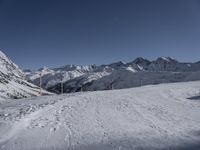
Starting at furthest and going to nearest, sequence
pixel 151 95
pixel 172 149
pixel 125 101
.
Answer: pixel 151 95, pixel 125 101, pixel 172 149

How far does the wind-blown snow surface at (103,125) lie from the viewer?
12.0 meters

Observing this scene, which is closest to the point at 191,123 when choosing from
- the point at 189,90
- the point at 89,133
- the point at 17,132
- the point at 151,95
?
the point at 89,133

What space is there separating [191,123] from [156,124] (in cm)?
248

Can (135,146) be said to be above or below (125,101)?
below

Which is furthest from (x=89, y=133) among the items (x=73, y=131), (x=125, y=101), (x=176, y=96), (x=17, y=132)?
(x=176, y=96)

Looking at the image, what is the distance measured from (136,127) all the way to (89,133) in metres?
2.95

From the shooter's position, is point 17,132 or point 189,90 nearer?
point 17,132

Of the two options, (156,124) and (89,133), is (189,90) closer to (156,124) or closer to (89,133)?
(156,124)

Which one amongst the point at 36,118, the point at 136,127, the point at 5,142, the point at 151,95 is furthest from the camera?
the point at 151,95

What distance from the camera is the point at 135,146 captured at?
1159 cm

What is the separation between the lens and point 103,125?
14891 millimetres

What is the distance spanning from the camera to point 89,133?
532 inches

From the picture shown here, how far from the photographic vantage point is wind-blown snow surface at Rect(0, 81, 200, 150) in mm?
12023

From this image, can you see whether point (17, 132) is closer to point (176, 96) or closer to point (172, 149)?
point (172, 149)
